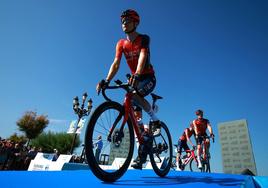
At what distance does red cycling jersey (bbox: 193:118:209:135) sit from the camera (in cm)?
807

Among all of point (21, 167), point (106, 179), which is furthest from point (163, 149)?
point (21, 167)

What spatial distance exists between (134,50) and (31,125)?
46.7 m

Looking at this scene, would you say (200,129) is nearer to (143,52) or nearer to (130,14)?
(143,52)

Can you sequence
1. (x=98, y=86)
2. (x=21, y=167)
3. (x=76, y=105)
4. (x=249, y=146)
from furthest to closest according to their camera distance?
(x=249, y=146), (x=76, y=105), (x=21, y=167), (x=98, y=86)

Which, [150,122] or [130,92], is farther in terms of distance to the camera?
[150,122]

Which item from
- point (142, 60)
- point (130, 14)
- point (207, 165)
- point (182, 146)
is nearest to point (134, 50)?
point (142, 60)

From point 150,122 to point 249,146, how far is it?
1642 centimetres

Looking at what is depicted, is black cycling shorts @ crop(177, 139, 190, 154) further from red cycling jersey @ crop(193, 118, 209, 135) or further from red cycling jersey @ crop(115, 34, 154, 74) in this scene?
red cycling jersey @ crop(115, 34, 154, 74)

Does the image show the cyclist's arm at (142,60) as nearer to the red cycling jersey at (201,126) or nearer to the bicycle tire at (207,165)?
the red cycling jersey at (201,126)

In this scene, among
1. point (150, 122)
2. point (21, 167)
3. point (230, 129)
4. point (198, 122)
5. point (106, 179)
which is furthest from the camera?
point (230, 129)

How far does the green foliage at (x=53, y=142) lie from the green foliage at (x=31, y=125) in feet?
6.98

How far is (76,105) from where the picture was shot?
15219 millimetres

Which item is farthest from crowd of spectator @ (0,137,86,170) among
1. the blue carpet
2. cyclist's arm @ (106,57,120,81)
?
cyclist's arm @ (106,57,120,81)

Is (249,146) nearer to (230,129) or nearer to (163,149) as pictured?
(230,129)
